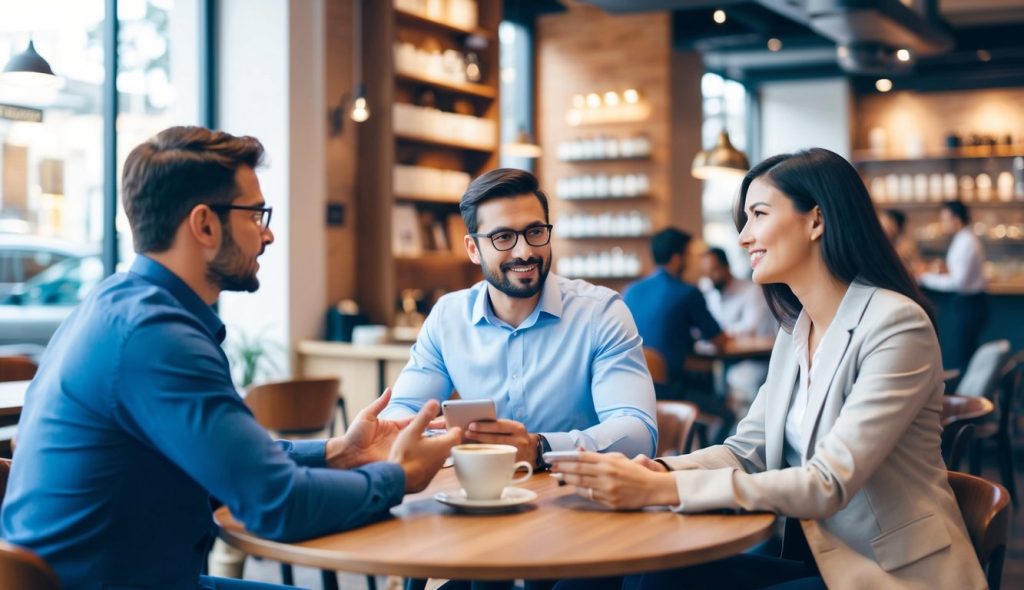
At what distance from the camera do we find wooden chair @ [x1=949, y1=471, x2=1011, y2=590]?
1.99m

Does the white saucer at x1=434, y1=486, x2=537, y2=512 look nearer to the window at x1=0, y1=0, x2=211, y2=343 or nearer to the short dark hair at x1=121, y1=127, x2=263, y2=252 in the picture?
the short dark hair at x1=121, y1=127, x2=263, y2=252

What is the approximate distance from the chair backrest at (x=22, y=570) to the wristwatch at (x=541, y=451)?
1018 millimetres

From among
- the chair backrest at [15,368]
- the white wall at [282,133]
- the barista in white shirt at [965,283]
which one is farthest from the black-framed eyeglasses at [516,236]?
the barista in white shirt at [965,283]

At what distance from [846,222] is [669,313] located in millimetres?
3889

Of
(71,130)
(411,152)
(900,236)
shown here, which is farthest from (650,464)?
(900,236)

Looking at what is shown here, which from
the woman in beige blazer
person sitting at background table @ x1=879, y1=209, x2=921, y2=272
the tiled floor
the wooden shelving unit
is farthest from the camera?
person sitting at background table @ x1=879, y1=209, x2=921, y2=272

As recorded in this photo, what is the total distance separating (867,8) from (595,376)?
195 inches

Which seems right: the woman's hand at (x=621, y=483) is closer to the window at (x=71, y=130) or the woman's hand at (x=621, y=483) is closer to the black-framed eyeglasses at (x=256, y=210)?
the black-framed eyeglasses at (x=256, y=210)

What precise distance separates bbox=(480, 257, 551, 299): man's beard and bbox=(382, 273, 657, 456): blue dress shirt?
48 mm

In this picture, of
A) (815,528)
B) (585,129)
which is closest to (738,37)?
(585,129)

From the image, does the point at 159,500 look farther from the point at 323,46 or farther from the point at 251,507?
the point at 323,46

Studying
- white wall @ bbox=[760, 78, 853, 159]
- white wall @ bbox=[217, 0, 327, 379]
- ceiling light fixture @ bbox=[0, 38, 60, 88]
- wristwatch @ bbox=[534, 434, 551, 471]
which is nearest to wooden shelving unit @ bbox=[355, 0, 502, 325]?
white wall @ bbox=[217, 0, 327, 379]

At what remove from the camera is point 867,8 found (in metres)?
6.61

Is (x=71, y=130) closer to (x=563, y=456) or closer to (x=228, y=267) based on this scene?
(x=228, y=267)
